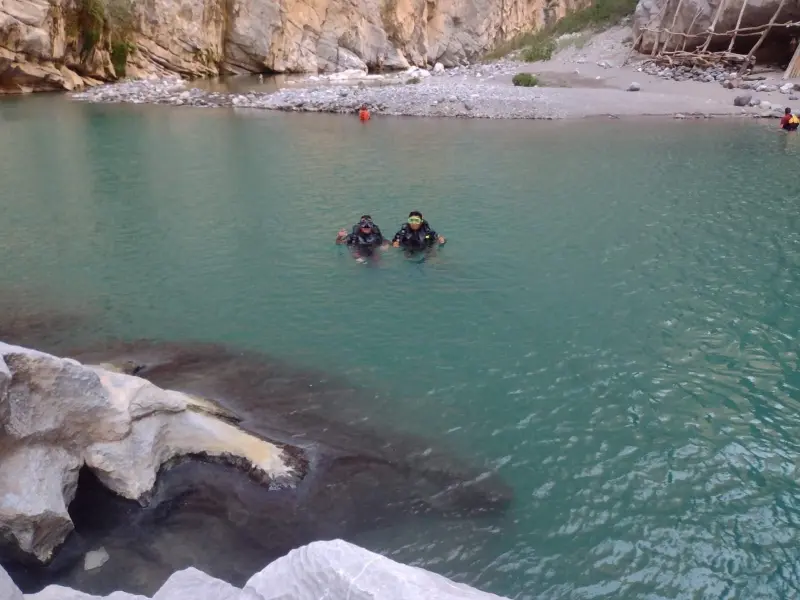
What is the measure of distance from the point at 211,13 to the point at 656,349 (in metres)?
50.1

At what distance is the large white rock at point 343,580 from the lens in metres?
3.36

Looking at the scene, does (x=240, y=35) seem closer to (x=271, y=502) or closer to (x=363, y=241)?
(x=363, y=241)

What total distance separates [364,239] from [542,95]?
79.6 feet

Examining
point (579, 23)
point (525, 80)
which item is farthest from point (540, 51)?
point (525, 80)

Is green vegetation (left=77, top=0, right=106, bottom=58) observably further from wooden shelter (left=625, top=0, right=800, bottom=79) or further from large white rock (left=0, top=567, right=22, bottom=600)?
large white rock (left=0, top=567, right=22, bottom=600)

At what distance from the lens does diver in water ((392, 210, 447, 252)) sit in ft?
45.7

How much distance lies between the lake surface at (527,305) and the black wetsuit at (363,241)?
340 millimetres

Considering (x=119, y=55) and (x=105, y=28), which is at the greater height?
(x=105, y=28)

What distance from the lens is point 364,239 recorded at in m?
14.1

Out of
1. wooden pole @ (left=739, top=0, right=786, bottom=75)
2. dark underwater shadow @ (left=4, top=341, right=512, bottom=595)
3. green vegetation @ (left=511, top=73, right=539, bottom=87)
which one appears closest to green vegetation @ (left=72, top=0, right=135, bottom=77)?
green vegetation @ (left=511, top=73, right=539, bottom=87)

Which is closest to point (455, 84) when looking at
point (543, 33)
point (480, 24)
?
point (543, 33)

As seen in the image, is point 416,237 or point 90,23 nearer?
point 416,237

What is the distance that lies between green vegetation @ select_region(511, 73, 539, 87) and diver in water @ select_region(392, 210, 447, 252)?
27400 millimetres

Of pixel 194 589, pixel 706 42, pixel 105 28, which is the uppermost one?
pixel 194 589
